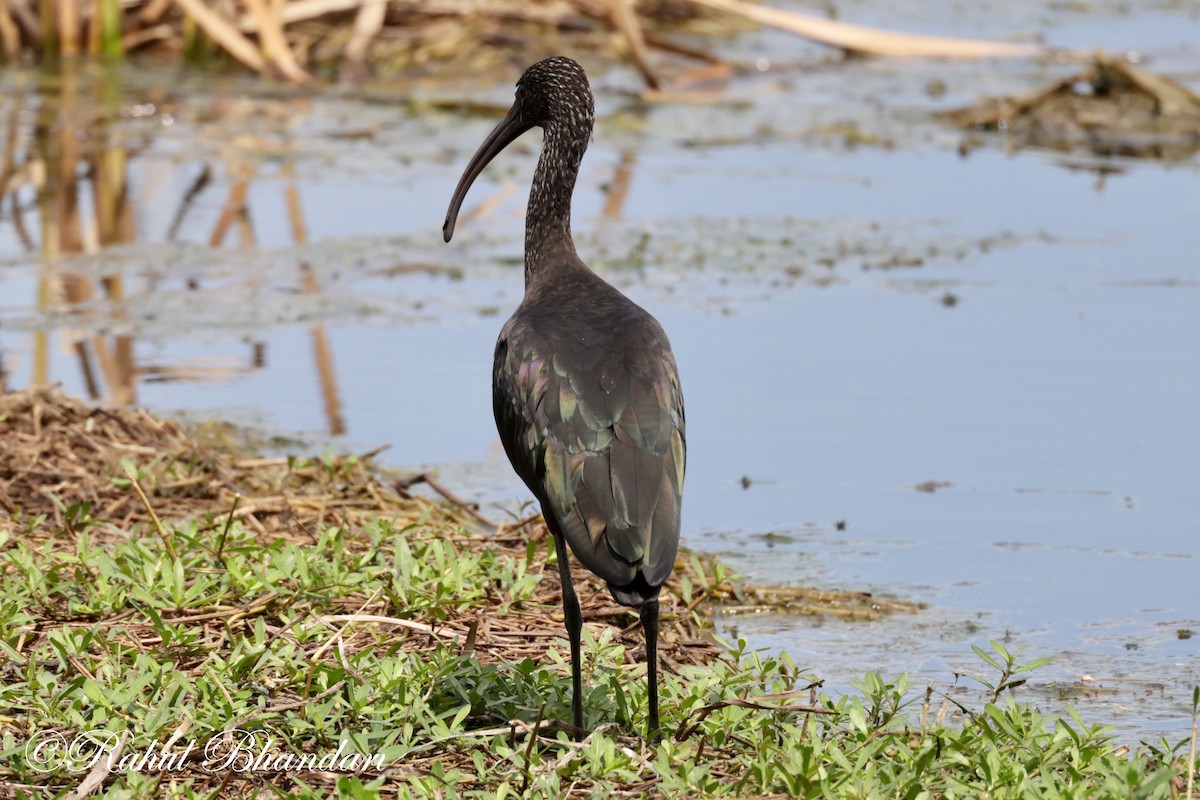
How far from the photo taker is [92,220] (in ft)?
35.9

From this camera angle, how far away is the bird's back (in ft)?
12.5

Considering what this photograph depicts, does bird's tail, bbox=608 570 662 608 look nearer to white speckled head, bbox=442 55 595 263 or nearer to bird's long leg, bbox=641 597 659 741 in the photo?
bird's long leg, bbox=641 597 659 741

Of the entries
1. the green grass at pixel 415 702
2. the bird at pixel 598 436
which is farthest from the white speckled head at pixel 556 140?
the green grass at pixel 415 702

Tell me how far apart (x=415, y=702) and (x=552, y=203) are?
1.58m

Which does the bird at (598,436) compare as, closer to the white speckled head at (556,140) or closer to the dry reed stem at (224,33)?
the white speckled head at (556,140)

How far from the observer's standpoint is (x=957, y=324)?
8703 millimetres

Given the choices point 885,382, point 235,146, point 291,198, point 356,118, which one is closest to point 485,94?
point 356,118

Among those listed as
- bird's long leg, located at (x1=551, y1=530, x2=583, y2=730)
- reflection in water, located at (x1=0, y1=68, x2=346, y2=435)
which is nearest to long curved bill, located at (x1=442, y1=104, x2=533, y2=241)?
bird's long leg, located at (x1=551, y1=530, x2=583, y2=730)

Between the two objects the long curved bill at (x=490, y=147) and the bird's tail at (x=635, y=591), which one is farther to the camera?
the long curved bill at (x=490, y=147)

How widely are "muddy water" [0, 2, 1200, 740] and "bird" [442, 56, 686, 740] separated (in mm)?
1259

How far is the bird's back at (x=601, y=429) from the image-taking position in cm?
381

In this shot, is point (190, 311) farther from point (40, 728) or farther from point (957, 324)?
point (40, 728)

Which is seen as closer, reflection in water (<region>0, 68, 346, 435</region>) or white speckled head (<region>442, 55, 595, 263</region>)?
white speckled head (<region>442, 55, 595, 263</region>)

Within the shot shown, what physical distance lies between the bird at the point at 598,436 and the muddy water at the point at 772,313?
1.26 m
